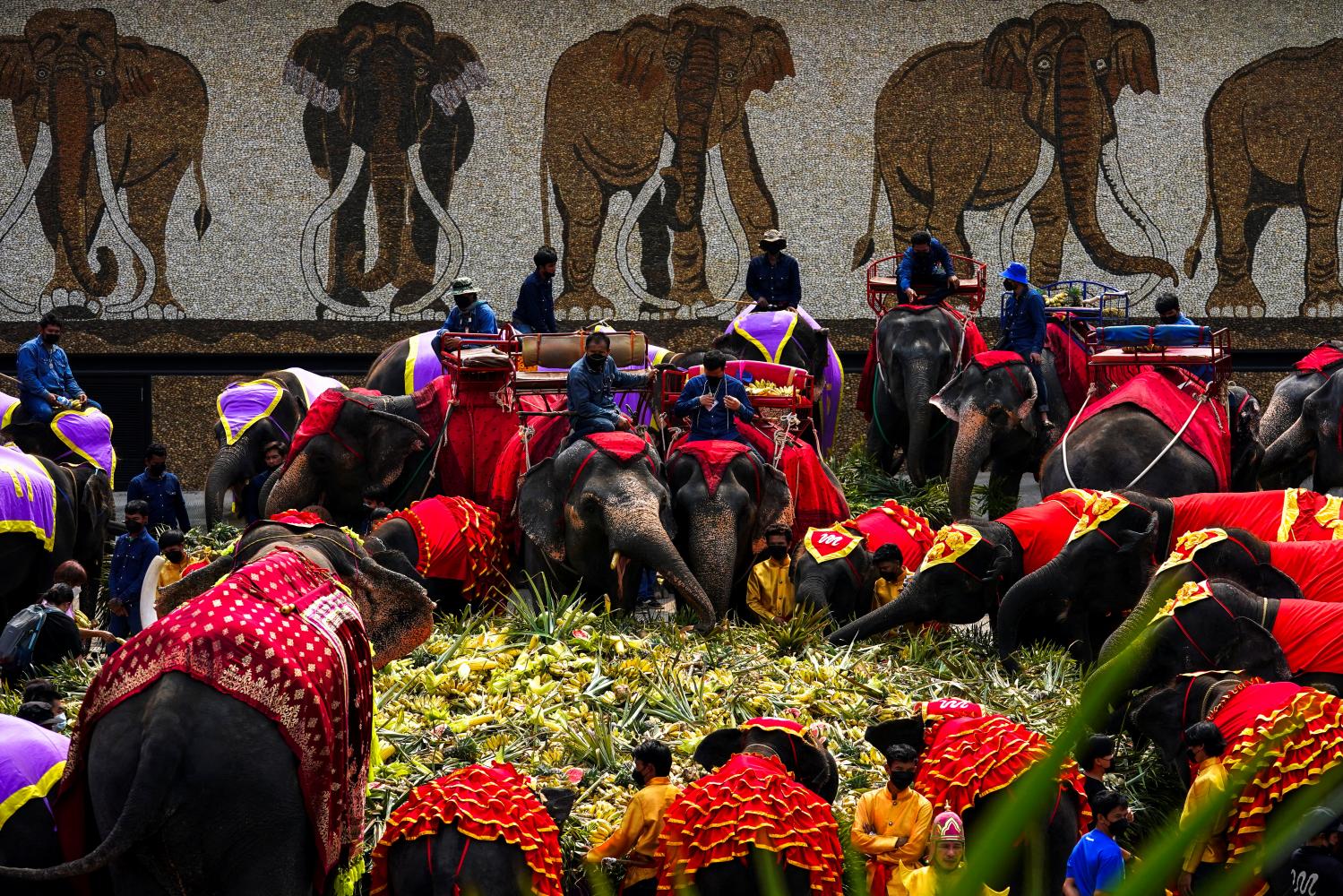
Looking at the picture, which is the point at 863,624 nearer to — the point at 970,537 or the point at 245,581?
the point at 970,537

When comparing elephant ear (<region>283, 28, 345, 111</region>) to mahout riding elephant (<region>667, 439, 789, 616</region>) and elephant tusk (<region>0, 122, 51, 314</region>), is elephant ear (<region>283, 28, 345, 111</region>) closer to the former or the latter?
elephant tusk (<region>0, 122, 51, 314</region>)

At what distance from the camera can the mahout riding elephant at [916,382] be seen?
1441 centimetres

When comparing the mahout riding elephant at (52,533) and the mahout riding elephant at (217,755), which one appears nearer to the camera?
the mahout riding elephant at (217,755)

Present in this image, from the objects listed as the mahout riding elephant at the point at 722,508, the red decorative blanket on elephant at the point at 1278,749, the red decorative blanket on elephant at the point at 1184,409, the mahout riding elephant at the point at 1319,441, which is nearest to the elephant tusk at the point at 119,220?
the mahout riding elephant at the point at 722,508

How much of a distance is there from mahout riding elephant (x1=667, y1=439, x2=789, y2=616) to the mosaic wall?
8.87 m

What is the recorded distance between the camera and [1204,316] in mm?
20266

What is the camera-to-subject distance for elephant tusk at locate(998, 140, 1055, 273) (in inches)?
791

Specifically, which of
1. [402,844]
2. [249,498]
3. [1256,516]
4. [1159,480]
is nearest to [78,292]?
[249,498]

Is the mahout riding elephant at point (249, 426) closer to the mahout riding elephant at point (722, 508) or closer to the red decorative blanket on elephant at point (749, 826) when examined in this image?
the mahout riding elephant at point (722, 508)

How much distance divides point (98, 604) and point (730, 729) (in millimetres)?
5861

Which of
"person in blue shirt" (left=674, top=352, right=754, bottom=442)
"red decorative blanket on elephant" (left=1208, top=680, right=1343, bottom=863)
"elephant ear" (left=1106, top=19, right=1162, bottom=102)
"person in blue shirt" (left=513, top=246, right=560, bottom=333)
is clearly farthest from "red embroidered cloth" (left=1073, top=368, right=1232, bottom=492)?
"elephant ear" (left=1106, top=19, right=1162, bottom=102)

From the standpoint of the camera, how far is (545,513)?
10719mm

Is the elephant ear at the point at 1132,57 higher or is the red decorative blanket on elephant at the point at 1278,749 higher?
the elephant ear at the point at 1132,57

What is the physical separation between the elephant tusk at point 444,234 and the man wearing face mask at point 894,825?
547 inches
